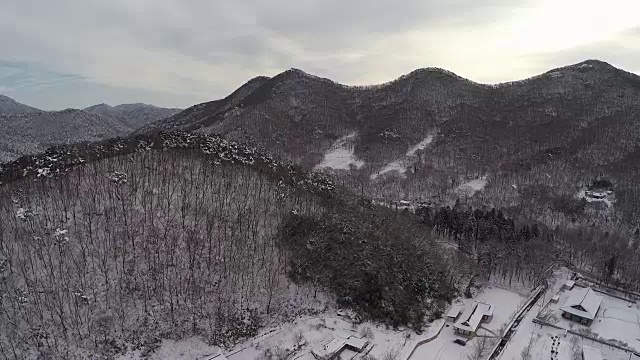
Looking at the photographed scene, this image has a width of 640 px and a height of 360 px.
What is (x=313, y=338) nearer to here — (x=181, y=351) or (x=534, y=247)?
(x=181, y=351)

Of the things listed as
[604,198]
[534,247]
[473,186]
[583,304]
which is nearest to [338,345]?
[583,304]

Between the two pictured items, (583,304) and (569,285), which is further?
(569,285)

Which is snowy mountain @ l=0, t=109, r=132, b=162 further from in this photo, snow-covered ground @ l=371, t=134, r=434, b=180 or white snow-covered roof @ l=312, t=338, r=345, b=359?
white snow-covered roof @ l=312, t=338, r=345, b=359

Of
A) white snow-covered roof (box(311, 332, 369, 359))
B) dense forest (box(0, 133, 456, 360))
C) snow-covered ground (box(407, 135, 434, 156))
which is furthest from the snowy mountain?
white snow-covered roof (box(311, 332, 369, 359))

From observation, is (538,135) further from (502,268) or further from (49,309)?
(49,309)

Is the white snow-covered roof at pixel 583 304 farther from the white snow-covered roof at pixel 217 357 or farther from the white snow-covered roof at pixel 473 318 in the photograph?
the white snow-covered roof at pixel 217 357

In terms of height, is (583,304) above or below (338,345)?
above
